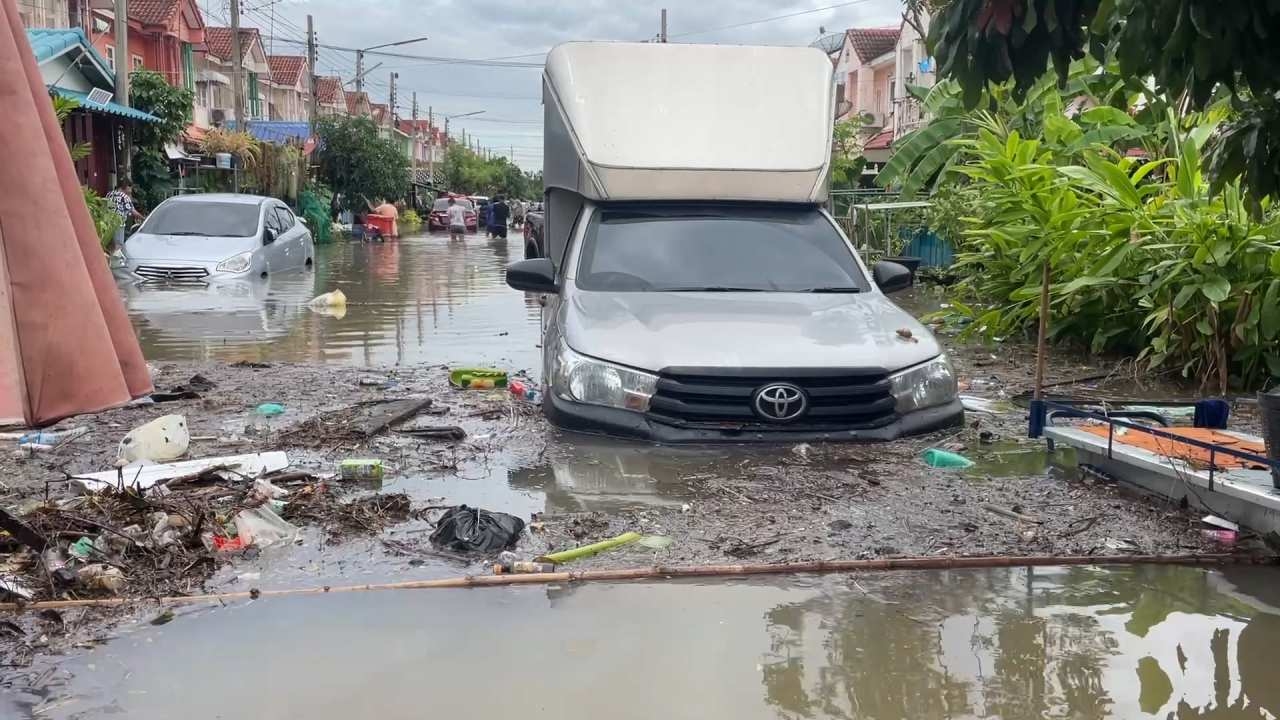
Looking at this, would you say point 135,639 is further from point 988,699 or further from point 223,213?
point 223,213

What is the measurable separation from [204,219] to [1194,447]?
1532 cm

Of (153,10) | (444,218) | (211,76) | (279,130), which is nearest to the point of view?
(153,10)

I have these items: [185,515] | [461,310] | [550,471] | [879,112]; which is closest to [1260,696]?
[550,471]

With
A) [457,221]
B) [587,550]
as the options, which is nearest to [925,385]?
[587,550]

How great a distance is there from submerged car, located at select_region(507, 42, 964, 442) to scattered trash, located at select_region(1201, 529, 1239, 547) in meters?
1.84

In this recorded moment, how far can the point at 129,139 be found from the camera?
27.8 meters

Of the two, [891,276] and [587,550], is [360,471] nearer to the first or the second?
[587,550]

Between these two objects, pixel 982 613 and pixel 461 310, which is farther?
pixel 461 310

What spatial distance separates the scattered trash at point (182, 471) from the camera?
5.77 meters

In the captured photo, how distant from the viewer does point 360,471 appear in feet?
20.4

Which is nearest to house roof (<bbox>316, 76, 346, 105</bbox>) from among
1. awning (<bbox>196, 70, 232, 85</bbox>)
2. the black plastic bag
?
awning (<bbox>196, 70, 232, 85</bbox>)

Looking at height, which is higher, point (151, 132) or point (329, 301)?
point (151, 132)

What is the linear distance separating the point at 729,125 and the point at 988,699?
5.39m

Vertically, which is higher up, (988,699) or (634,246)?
(634,246)
